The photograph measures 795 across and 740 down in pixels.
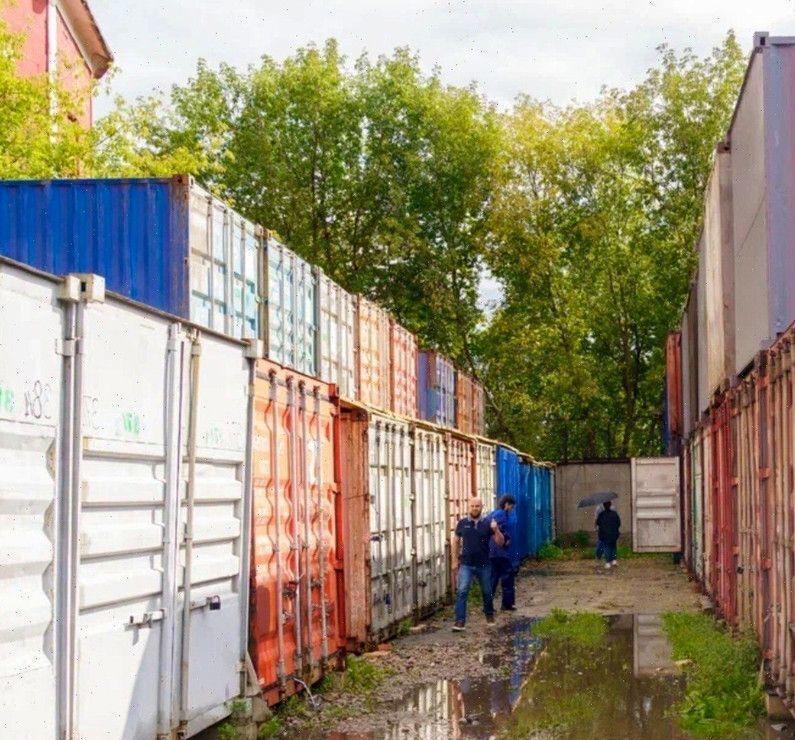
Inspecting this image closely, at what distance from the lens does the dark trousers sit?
21.8m

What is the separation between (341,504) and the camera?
47.9 feet

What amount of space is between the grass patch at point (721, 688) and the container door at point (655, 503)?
58.1 ft

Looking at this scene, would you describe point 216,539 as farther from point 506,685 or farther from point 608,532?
point 608,532

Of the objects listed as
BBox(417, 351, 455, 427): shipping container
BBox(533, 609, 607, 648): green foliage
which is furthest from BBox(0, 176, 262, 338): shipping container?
BBox(417, 351, 455, 427): shipping container

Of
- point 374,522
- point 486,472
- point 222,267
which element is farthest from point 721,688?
point 486,472

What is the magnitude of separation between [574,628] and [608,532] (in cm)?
1502

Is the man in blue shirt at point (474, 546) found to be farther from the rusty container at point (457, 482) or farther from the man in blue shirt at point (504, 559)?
the rusty container at point (457, 482)

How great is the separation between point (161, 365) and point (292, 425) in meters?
3.78

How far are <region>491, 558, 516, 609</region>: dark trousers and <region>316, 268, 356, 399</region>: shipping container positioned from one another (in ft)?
11.0

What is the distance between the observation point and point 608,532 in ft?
109

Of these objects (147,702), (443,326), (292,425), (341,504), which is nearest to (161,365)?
(147,702)

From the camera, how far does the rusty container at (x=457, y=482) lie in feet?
75.3

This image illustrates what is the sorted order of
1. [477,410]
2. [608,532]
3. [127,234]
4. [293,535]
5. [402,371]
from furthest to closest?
[477,410]
[608,532]
[402,371]
[127,234]
[293,535]

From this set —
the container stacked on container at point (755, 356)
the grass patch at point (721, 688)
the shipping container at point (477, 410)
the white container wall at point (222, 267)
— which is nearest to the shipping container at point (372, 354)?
the container stacked on container at point (755, 356)
